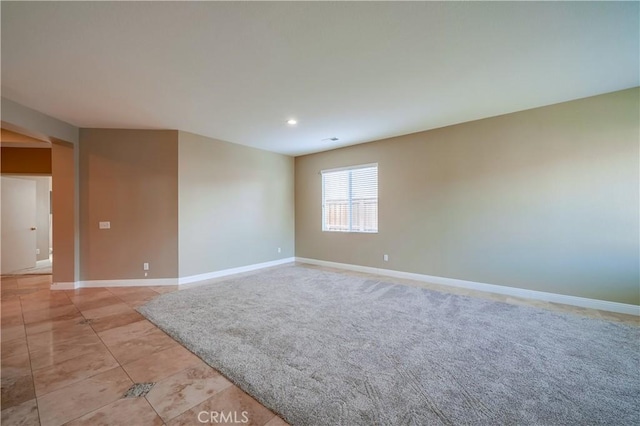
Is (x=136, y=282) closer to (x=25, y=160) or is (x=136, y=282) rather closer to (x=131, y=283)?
(x=131, y=283)

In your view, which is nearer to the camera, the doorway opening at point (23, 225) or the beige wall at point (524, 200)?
the beige wall at point (524, 200)

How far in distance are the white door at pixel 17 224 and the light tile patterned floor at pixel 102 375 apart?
3.35 metres

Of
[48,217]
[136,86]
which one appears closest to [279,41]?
[136,86]

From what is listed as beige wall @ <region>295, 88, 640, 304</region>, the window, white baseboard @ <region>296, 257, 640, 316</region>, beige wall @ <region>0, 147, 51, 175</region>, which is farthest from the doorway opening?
beige wall @ <region>295, 88, 640, 304</region>

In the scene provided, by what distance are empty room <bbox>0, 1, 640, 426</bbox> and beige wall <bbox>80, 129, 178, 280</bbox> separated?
0.04 meters

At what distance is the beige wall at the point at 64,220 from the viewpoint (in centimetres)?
422

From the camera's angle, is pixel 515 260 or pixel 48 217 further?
pixel 48 217

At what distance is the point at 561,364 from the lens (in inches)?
83.4

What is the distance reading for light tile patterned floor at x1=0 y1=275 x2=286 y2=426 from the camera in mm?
1617

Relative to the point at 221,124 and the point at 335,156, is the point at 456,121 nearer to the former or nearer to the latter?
the point at 335,156

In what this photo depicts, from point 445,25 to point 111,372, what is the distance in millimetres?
3868

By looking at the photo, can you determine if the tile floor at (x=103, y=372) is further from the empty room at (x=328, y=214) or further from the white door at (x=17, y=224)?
the white door at (x=17, y=224)

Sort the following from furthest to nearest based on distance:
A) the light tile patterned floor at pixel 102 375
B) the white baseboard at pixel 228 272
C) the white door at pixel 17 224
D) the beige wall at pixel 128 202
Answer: the white door at pixel 17 224 < the white baseboard at pixel 228 272 < the beige wall at pixel 128 202 < the light tile patterned floor at pixel 102 375

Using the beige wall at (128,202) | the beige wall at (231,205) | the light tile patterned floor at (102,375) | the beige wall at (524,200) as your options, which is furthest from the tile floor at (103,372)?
the beige wall at (231,205)
